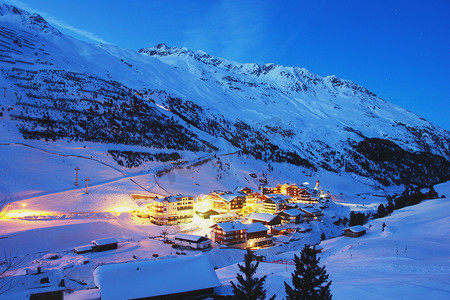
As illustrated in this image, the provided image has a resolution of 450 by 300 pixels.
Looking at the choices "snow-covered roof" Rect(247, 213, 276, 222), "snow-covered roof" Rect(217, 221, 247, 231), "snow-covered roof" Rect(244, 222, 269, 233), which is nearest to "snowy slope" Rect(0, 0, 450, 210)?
"snow-covered roof" Rect(247, 213, 276, 222)

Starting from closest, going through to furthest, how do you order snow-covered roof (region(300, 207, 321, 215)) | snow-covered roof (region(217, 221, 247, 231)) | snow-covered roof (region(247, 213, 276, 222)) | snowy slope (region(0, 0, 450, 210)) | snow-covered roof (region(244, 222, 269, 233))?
snow-covered roof (region(217, 221, 247, 231)) → snow-covered roof (region(244, 222, 269, 233)) → snow-covered roof (region(247, 213, 276, 222)) → snow-covered roof (region(300, 207, 321, 215)) → snowy slope (region(0, 0, 450, 210))

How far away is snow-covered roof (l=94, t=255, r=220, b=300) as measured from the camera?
1767 cm

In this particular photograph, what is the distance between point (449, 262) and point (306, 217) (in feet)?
112

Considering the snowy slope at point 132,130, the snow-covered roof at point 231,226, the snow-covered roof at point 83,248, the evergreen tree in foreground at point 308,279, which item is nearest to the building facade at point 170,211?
the snow-covered roof at point 231,226

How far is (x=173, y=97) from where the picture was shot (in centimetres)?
15525

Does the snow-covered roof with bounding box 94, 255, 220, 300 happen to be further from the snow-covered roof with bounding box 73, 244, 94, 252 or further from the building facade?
the building facade

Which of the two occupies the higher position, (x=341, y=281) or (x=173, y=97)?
(x=173, y=97)

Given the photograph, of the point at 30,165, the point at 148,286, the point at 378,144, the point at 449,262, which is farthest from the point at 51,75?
the point at 378,144

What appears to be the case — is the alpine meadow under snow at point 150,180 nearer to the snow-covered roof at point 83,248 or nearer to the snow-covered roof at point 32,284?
the snow-covered roof at point 32,284

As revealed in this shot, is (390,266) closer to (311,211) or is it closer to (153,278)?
(153,278)

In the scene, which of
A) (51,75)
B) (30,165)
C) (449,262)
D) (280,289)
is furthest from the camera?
(51,75)

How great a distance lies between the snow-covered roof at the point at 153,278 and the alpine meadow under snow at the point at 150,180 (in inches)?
19.0

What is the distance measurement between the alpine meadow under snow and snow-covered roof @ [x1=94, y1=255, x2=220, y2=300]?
19.0 inches

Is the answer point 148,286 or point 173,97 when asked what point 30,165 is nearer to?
point 148,286
